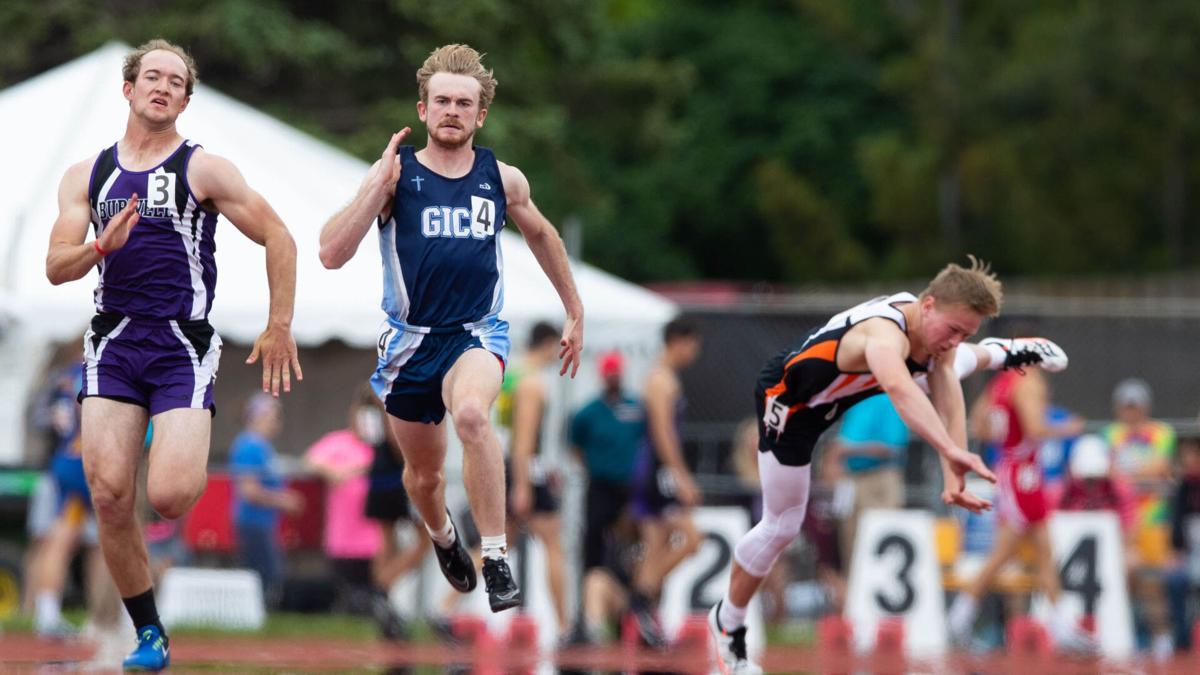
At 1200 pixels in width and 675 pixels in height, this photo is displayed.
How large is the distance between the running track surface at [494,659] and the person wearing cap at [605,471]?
0.56 meters

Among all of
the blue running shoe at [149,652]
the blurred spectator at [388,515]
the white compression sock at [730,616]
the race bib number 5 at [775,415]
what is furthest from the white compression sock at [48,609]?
the race bib number 5 at [775,415]

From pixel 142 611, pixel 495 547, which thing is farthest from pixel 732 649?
pixel 142 611

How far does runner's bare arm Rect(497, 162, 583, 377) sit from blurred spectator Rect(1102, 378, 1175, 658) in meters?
8.63

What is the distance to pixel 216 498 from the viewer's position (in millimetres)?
17562

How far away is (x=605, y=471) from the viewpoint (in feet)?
46.4

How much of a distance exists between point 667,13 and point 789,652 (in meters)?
30.9

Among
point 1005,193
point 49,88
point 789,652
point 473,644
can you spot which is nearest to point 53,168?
point 49,88

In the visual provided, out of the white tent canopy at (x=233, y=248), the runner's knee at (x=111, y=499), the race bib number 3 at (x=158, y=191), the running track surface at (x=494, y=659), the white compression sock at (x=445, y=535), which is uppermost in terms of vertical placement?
the white tent canopy at (x=233, y=248)

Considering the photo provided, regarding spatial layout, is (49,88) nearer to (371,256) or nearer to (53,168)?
(53,168)

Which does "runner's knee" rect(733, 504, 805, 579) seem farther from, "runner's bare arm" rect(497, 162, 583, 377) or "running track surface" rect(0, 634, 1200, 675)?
"running track surface" rect(0, 634, 1200, 675)

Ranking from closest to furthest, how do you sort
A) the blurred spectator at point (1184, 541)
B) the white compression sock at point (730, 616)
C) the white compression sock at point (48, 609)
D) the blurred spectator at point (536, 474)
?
the white compression sock at point (730, 616) < the blurred spectator at point (536, 474) < the white compression sock at point (48, 609) < the blurred spectator at point (1184, 541)

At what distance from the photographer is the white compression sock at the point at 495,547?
27.1 ft

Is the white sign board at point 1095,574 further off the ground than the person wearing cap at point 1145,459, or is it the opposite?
the person wearing cap at point 1145,459

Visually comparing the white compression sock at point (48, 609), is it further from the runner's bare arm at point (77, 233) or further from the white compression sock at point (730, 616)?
the runner's bare arm at point (77, 233)
